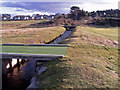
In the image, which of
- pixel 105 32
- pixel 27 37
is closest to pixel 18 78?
pixel 27 37

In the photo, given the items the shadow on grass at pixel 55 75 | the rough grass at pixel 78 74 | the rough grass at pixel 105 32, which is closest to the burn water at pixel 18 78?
the shadow on grass at pixel 55 75

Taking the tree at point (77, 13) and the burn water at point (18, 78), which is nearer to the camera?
the burn water at point (18, 78)

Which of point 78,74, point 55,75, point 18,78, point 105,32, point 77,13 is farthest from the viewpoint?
point 77,13

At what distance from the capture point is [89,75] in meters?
15.3

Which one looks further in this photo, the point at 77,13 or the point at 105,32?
the point at 77,13

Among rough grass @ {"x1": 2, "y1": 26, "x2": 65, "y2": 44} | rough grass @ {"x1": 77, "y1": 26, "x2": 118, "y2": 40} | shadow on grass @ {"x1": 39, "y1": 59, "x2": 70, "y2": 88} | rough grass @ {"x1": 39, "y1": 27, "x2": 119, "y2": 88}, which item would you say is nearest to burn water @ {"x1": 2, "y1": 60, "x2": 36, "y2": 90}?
shadow on grass @ {"x1": 39, "y1": 59, "x2": 70, "y2": 88}

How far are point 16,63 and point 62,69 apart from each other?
44.6 feet

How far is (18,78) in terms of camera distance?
2258 cm

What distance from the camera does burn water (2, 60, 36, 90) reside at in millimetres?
20094

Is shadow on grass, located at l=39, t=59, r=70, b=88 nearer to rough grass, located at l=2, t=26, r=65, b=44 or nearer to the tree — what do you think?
rough grass, located at l=2, t=26, r=65, b=44

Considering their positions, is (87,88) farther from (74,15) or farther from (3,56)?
(74,15)

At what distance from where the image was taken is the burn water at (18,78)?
20.1m

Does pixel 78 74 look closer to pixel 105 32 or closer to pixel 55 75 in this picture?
pixel 55 75

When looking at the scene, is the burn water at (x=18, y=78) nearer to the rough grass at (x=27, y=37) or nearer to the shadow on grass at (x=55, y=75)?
the shadow on grass at (x=55, y=75)
